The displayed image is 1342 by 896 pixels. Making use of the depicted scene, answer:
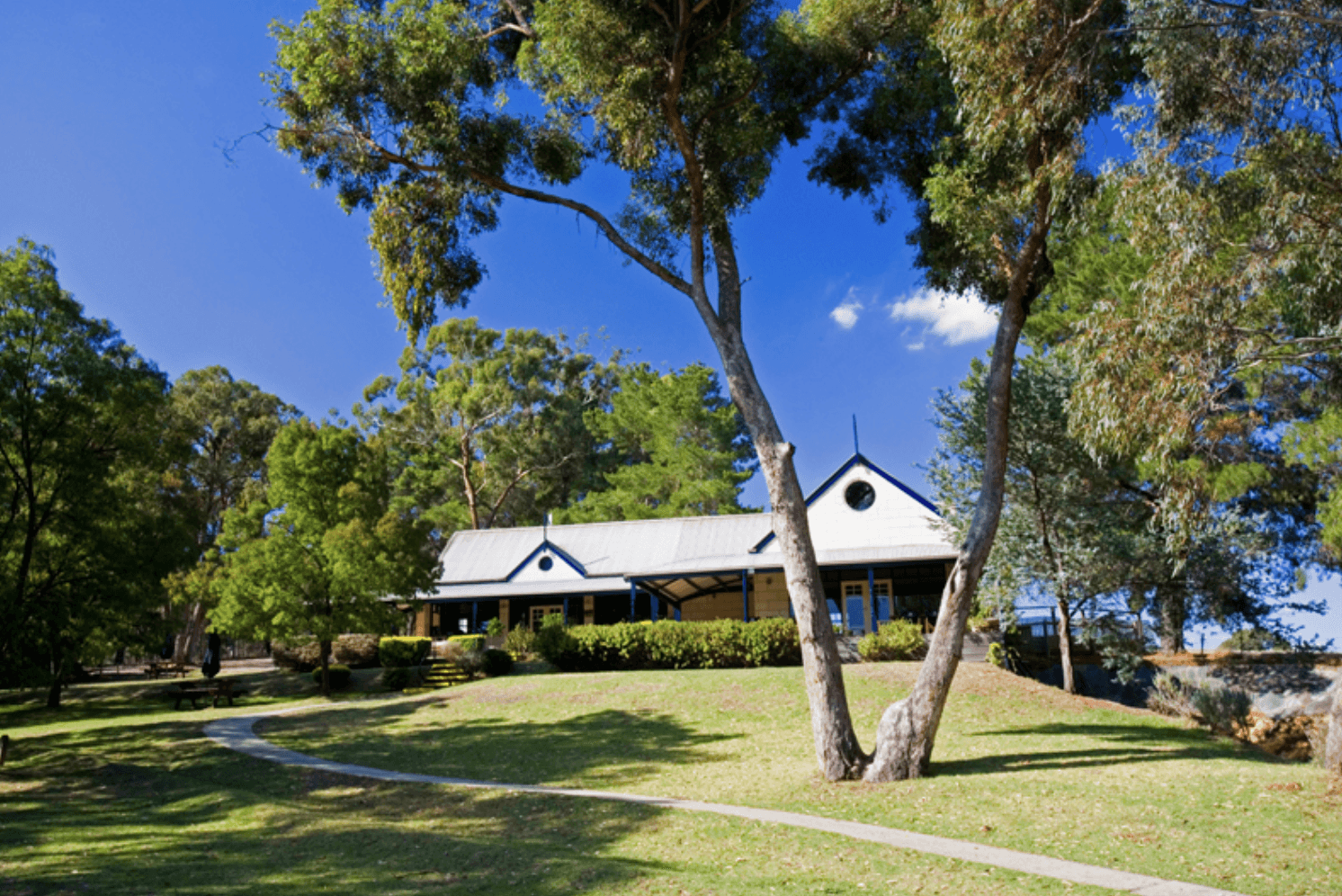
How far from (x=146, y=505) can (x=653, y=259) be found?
22214mm

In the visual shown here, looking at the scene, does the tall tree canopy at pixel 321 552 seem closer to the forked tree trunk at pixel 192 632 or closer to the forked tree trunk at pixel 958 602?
the forked tree trunk at pixel 958 602

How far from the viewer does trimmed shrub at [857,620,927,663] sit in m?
22.3

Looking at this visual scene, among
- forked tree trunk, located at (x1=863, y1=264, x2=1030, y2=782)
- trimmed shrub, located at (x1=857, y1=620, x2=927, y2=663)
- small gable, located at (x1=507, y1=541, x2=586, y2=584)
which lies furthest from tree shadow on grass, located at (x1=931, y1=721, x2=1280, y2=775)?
small gable, located at (x1=507, y1=541, x2=586, y2=584)

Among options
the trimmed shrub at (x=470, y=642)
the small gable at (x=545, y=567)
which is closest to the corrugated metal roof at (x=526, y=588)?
the small gable at (x=545, y=567)

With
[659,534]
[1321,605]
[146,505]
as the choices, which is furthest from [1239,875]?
[146,505]

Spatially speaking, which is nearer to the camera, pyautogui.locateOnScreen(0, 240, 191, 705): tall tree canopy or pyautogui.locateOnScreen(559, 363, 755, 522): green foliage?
pyautogui.locateOnScreen(0, 240, 191, 705): tall tree canopy

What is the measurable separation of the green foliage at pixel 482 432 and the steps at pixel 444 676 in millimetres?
18693

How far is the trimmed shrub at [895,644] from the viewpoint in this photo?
22312 millimetres

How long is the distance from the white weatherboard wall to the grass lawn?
7599 millimetres

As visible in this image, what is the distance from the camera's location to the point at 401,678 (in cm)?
2455

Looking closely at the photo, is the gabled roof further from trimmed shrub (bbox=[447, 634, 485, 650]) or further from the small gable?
trimmed shrub (bbox=[447, 634, 485, 650])

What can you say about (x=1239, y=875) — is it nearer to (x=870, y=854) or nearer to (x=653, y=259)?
(x=870, y=854)

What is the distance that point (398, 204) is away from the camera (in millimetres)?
13477

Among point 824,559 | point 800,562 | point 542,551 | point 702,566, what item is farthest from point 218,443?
point 800,562
